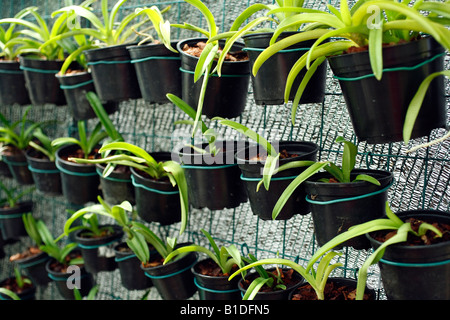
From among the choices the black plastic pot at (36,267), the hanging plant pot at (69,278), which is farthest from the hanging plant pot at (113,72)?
the black plastic pot at (36,267)

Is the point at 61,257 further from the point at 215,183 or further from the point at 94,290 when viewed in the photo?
the point at 215,183

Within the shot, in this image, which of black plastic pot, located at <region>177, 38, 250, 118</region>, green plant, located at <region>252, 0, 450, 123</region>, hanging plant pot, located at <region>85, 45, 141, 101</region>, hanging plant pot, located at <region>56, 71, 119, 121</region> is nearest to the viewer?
green plant, located at <region>252, 0, 450, 123</region>

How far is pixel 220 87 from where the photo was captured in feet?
3.78

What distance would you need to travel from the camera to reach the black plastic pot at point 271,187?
1.04m

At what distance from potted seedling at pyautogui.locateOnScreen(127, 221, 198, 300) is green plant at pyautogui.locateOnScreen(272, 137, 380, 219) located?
52cm

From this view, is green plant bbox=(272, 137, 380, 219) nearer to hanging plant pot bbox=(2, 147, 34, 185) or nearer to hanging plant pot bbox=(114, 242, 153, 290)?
hanging plant pot bbox=(114, 242, 153, 290)

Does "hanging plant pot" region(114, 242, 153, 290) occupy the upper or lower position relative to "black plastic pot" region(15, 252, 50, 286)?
upper

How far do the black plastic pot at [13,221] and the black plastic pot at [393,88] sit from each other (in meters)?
1.69

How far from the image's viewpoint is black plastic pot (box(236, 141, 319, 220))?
1.04 m

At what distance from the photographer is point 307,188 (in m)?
0.99

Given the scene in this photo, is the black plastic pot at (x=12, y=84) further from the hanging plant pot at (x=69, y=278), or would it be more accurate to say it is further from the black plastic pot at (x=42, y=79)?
the hanging plant pot at (x=69, y=278)

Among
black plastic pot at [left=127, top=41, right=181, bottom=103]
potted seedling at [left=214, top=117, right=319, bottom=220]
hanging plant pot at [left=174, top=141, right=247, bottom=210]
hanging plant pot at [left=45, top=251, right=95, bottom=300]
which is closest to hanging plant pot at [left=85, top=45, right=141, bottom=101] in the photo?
black plastic pot at [left=127, top=41, right=181, bottom=103]
